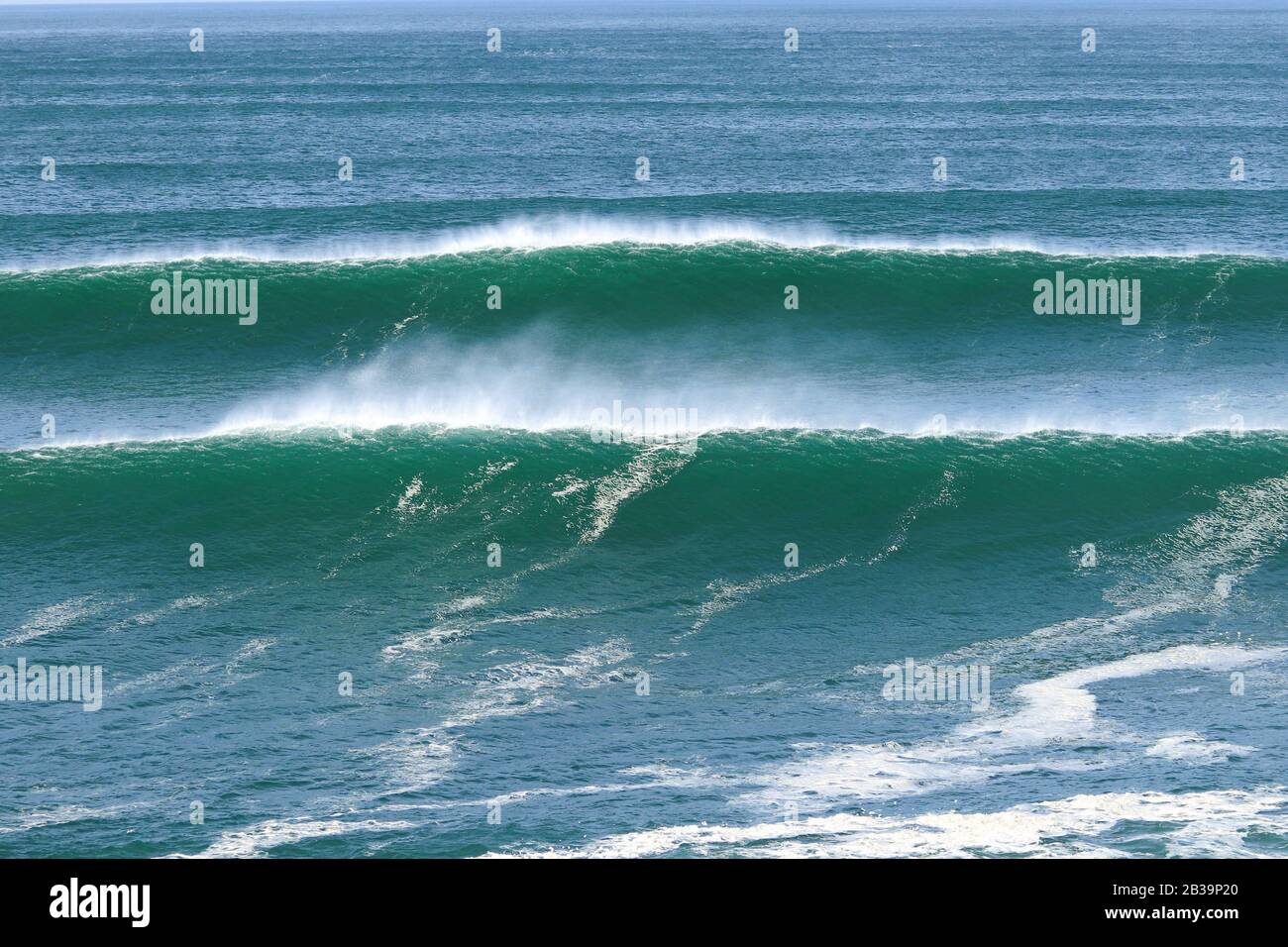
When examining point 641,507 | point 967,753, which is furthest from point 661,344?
point 967,753

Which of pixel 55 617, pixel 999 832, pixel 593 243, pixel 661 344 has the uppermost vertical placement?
pixel 593 243

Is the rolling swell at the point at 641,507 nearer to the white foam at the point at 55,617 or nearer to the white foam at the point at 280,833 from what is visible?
the white foam at the point at 55,617

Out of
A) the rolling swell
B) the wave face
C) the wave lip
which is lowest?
the rolling swell

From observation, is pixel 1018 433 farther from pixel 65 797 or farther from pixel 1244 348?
pixel 65 797

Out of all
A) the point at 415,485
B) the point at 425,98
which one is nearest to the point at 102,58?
the point at 425,98

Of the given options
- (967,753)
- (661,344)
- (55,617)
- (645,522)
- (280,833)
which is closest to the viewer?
(280,833)

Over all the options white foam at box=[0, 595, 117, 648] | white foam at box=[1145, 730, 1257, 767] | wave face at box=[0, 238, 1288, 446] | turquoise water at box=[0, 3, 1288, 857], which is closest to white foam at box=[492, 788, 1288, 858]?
turquoise water at box=[0, 3, 1288, 857]

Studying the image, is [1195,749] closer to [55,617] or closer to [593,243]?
[55,617]

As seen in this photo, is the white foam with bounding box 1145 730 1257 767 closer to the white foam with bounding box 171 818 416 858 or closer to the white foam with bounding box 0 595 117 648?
the white foam with bounding box 171 818 416 858


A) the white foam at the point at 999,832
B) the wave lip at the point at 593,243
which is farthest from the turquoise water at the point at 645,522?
the wave lip at the point at 593,243

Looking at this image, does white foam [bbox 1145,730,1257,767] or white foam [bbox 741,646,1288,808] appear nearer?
white foam [bbox 741,646,1288,808]

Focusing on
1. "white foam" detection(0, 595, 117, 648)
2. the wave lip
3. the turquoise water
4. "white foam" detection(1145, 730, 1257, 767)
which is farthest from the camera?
the wave lip
